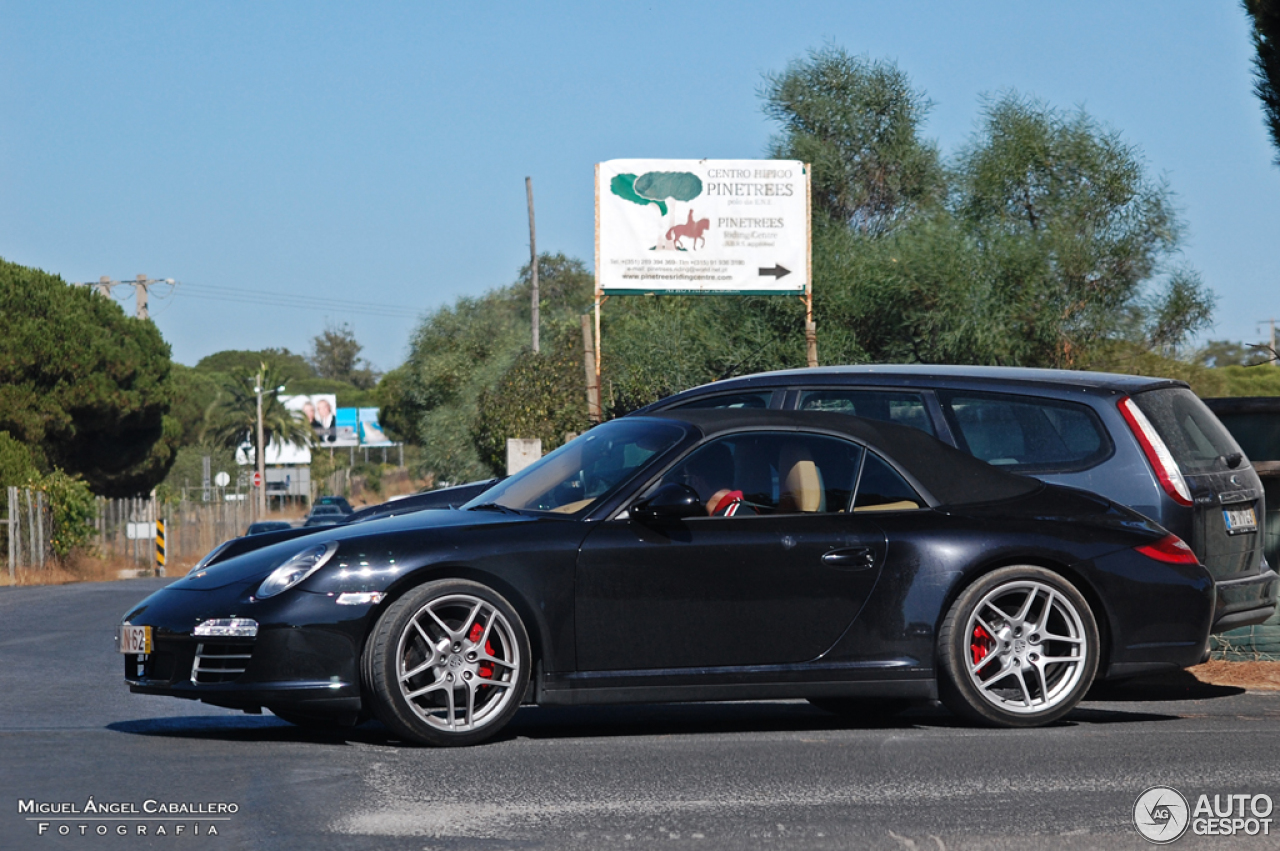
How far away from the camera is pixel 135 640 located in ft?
21.4

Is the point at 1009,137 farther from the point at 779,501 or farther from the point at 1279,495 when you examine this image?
the point at 779,501

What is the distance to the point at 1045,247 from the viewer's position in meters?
28.5

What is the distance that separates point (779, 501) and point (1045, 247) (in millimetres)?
22859

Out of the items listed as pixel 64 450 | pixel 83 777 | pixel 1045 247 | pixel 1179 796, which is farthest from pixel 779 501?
pixel 64 450

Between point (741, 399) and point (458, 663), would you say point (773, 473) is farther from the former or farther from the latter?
point (741, 399)

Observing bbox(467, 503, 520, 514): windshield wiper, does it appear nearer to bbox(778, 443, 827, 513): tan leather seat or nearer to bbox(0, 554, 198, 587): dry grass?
bbox(778, 443, 827, 513): tan leather seat

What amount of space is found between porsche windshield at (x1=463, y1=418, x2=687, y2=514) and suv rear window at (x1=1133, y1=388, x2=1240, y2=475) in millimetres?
2473

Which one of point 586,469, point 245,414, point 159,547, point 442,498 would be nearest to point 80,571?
point 159,547

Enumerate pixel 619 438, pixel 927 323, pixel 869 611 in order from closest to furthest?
pixel 869 611 → pixel 619 438 → pixel 927 323

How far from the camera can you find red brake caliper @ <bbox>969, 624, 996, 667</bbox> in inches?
264

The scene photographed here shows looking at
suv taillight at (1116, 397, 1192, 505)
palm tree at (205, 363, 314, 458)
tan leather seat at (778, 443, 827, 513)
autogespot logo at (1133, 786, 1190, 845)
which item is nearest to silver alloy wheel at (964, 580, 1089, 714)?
tan leather seat at (778, 443, 827, 513)

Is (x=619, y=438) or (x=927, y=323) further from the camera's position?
(x=927, y=323)

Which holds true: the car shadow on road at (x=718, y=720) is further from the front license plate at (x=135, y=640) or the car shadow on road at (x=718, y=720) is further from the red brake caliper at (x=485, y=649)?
the front license plate at (x=135, y=640)

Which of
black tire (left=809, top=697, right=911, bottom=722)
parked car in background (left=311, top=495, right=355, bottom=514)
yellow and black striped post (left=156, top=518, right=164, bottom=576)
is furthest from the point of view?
parked car in background (left=311, top=495, right=355, bottom=514)
